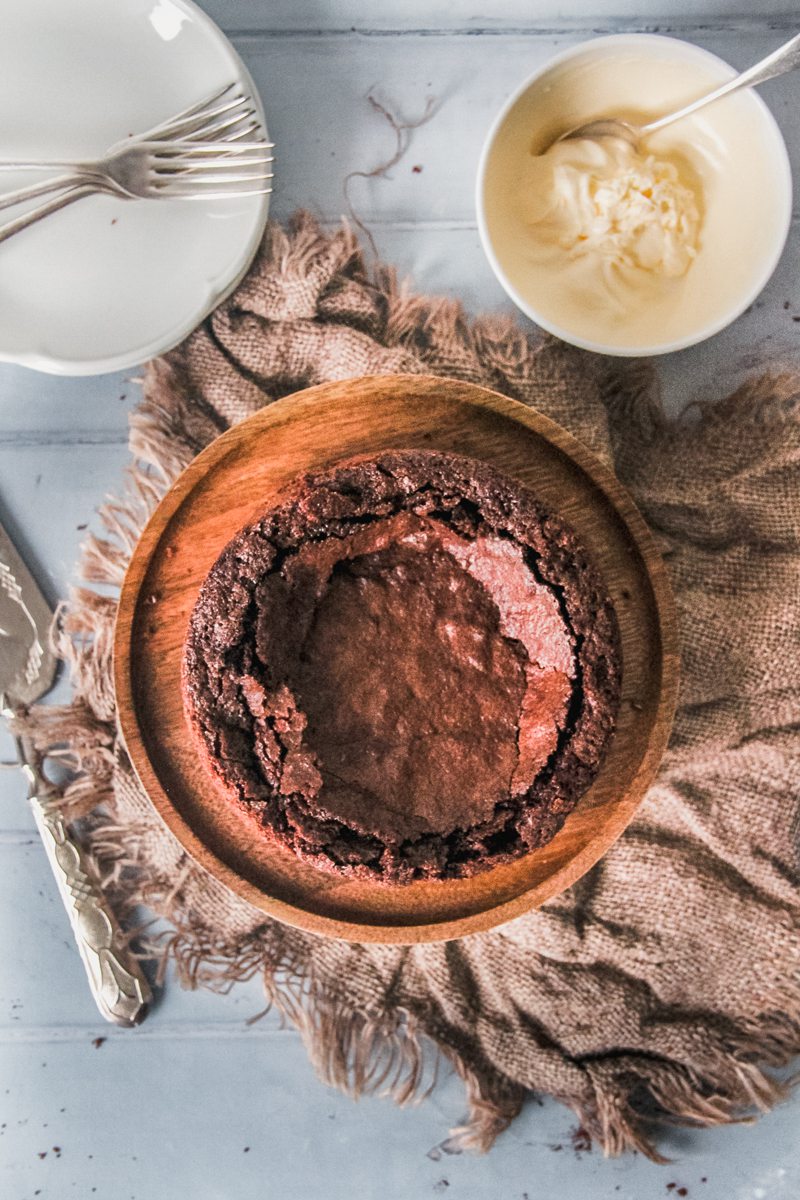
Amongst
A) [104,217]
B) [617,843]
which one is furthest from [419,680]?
[104,217]

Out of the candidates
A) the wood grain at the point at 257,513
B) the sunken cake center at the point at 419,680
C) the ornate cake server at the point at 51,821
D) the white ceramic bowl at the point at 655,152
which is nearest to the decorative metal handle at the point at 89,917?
the ornate cake server at the point at 51,821

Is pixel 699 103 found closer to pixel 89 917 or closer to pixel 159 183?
pixel 159 183

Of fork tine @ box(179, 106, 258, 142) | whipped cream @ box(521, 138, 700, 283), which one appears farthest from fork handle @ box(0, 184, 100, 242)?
whipped cream @ box(521, 138, 700, 283)

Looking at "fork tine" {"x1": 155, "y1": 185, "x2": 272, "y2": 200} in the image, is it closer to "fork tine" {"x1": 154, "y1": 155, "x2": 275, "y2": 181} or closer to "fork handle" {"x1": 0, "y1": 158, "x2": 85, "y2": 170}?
"fork tine" {"x1": 154, "y1": 155, "x2": 275, "y2": 181}

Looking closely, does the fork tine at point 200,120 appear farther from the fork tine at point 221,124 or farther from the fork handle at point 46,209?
the fork handle at point 46,209

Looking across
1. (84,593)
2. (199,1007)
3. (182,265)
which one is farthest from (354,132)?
(199,1007)
